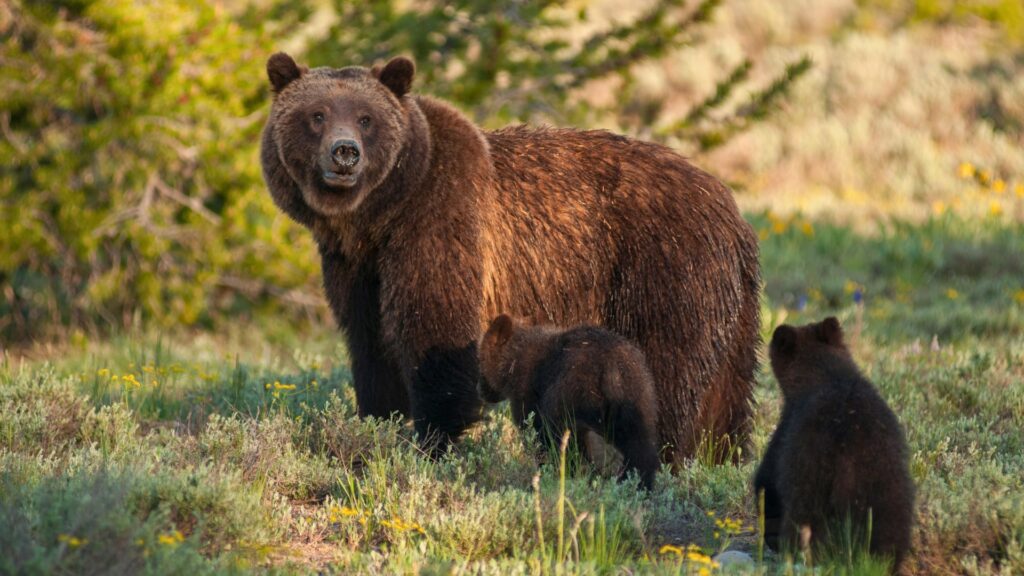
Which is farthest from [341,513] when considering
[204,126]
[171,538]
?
[204,126]

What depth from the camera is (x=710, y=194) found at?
22.4 feet

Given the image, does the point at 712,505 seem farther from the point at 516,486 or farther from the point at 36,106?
the point at 36,106

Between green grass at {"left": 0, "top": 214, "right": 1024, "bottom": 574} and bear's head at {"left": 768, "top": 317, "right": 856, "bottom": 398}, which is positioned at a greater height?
bear's head at {"left": 768, "top": 317, "right": 856, "bottom": 398}

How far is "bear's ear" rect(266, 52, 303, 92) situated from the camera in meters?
6.68

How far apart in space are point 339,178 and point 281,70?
2.74 feet

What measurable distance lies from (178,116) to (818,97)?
12.0 meters

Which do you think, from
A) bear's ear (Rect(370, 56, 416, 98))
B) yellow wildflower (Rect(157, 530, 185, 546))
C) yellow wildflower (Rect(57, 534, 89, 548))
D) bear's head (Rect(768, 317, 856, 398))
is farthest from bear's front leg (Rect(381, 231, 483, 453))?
yellow wildflower (Rect(57, 534, 89, 548))

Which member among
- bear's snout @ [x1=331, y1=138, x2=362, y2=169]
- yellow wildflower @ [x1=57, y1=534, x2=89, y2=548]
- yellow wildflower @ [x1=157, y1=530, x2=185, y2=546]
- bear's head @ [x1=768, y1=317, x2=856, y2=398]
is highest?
bear's snout @ [x1=331, y1=138, x2=362, y2=169]

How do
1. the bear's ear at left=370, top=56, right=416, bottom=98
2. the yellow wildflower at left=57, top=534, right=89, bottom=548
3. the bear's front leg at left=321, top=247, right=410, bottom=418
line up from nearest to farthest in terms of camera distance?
1. the yellow wildflower at left=57, top=534, right=89, bottom=548
2. the bear's front leg at left=321, top=247, right=410, bottom=418
3. the bear's ear at left=370, top=56, right=416, bottom=98

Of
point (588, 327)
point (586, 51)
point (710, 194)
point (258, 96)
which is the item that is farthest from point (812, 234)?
point (588, 327)

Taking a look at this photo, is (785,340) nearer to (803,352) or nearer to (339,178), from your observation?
(803,352)

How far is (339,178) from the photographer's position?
632cm

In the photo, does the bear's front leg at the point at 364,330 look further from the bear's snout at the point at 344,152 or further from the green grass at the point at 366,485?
the bear's snout at the point at 344,152

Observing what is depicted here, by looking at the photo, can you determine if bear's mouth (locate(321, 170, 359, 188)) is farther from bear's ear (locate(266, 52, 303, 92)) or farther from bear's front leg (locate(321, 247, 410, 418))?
bear's ear (locate(266, 52, 303, 92))
